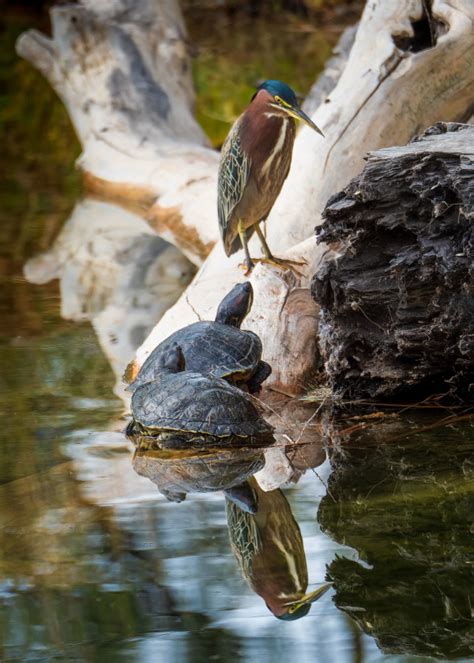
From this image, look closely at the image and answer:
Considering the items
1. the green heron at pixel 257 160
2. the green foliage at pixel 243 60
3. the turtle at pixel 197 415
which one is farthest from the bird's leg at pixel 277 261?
the green foliage at pixel 243 60

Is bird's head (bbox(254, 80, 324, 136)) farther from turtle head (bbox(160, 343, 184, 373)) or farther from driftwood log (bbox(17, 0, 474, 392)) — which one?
turtle head (bbox(160, 343, 184, 373))

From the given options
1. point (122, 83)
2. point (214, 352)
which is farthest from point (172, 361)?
point (122, 83)

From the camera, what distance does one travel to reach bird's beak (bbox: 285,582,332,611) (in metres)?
2.56

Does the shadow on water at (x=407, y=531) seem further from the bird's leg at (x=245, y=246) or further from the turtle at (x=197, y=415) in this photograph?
the bird's leg at (x=245, y=246)

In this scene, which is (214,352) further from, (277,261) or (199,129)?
(199,129)

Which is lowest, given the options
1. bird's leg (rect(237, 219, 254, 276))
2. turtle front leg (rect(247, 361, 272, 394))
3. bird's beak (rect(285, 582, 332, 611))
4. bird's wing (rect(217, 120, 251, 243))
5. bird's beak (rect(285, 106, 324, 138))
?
turtle front leg (rect(247, 361, 272, 394))

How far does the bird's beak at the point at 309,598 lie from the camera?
2.56 meters

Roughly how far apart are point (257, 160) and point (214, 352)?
980mm

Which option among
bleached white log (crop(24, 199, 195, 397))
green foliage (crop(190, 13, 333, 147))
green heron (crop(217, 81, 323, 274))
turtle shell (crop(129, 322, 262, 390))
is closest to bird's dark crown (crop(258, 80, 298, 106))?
green heron (crop(217, 81, 323, 274))

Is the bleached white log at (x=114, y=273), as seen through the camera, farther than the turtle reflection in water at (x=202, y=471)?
Yes

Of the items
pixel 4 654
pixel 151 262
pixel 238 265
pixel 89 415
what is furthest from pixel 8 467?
pixel 151 262

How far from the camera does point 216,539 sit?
2963 mm

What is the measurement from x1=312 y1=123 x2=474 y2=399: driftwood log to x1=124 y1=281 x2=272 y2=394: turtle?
28 cm

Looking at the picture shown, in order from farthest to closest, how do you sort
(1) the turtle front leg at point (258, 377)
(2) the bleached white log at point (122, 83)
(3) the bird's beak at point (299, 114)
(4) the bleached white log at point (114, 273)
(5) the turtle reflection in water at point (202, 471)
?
(2) the bleached white log at point (122, 83)
(4) the bleached white log at point (114, 273)
(3) the bird's beak at point (299, 114)
(1) the turtle front leg at point (258, 377)
(5) the turtle reflection in water at point (202, 471)
